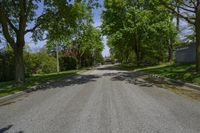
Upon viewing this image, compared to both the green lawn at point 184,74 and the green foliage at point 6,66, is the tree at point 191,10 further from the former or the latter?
the green foliage at point 6,66

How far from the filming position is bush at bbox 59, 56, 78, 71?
55056 millimetres

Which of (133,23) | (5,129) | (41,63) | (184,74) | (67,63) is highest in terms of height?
(133,23)

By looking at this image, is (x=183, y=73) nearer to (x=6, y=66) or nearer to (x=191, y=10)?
(x=191, y=10)

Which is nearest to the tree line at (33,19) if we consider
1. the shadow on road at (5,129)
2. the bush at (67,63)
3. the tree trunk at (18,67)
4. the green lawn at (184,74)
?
the tree trunk at (18,67)

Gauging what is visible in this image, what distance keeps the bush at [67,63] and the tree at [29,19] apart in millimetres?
27672

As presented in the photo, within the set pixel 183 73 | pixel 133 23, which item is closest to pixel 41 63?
pixel 133 23

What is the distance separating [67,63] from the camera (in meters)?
56.9

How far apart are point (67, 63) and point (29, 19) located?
99.4 feet

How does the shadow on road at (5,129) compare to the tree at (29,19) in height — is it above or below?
below

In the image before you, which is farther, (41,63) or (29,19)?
(41,63)

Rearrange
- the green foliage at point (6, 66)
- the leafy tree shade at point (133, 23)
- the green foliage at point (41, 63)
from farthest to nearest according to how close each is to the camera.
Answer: the leafy tree shade at point (133, 23)
the green foliage at point (41, 63)
the green foliage at point (6, 66)

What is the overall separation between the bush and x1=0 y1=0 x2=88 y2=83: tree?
2767 cm

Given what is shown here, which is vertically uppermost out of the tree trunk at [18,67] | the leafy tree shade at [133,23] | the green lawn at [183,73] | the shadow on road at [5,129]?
the leafy tree shade at [133,23]

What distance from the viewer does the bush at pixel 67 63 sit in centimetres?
5506
